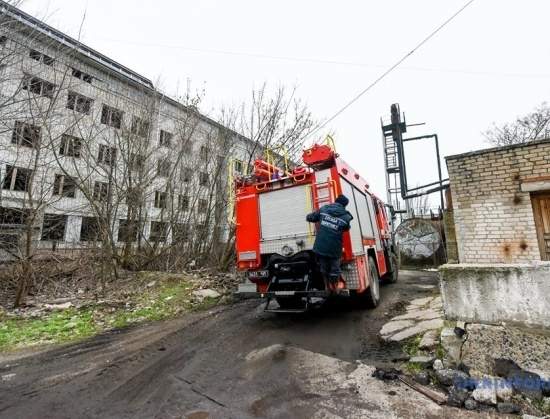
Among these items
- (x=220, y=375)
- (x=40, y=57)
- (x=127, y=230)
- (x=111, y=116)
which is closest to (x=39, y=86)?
(x=40, y=57)

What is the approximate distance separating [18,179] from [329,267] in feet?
30.1

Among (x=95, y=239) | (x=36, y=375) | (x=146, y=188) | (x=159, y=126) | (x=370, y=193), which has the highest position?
(x=159, y=126)

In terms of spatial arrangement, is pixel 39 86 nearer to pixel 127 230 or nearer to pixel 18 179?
pixel 18 179

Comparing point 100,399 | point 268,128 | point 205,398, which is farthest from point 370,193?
point 100,399

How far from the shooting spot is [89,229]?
1056 centimetres

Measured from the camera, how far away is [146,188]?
11133 millimetres

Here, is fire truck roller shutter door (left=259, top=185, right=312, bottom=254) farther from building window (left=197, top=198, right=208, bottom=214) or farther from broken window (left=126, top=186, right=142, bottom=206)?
building window (left=197, top=198, right=208, bottom=214)

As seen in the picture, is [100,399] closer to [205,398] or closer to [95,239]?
[205,398]

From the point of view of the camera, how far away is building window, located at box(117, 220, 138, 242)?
1062cm

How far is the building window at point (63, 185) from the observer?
9438mm

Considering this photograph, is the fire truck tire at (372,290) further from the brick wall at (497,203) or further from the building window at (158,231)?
the building window at (158,231)

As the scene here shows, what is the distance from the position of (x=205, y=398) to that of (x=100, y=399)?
115 cm

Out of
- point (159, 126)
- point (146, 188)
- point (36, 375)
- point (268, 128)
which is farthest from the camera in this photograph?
point (268, 128)

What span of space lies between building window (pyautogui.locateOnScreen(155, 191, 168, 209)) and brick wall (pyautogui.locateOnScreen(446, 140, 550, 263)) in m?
9.72
